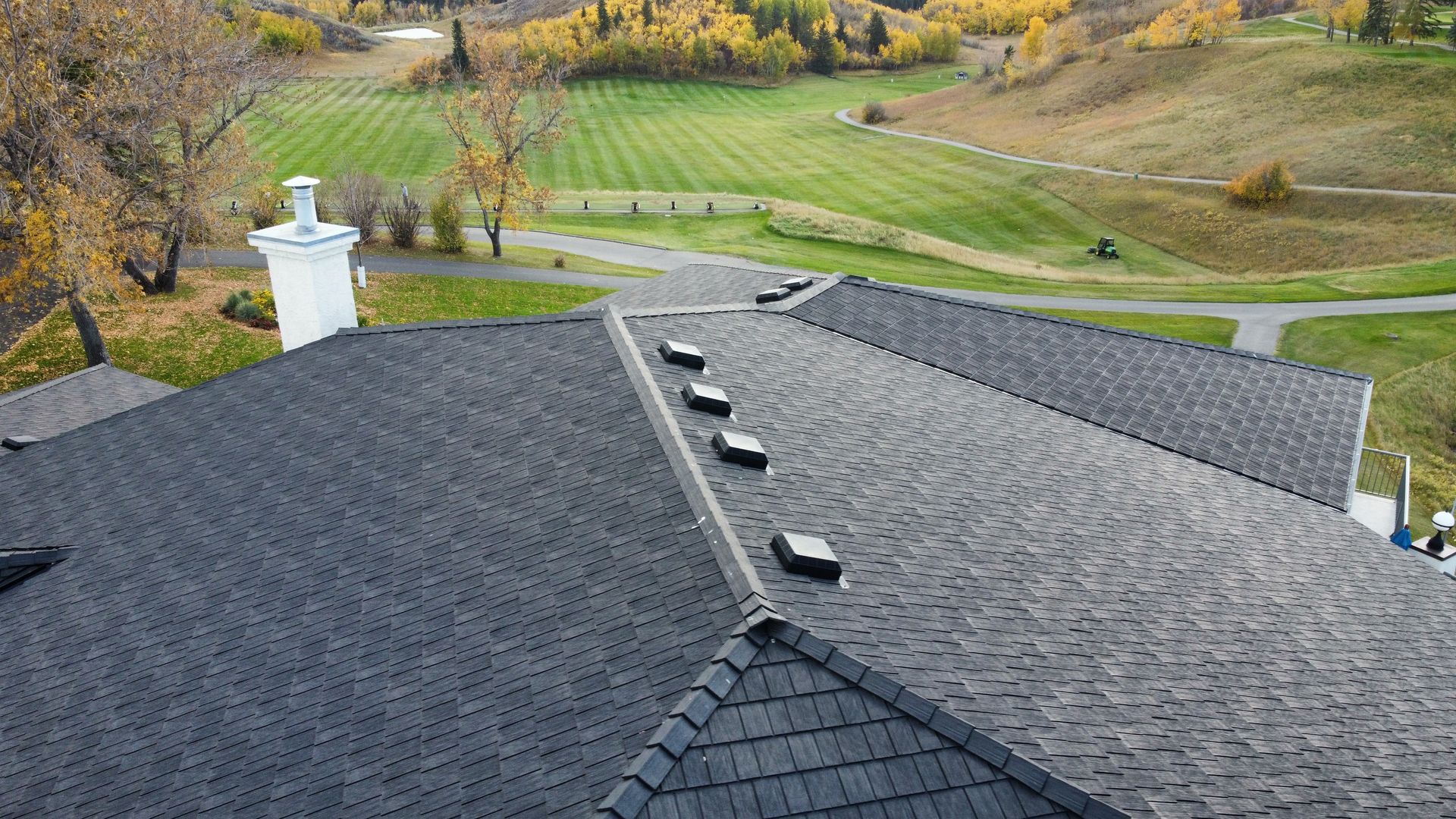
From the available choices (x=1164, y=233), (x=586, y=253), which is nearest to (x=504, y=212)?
(x=586, y=253)

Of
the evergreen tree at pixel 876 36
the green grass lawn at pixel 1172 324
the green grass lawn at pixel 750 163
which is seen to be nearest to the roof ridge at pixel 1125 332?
the green grass lawn at pixel 1172 324

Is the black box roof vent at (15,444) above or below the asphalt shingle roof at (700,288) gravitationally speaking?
below

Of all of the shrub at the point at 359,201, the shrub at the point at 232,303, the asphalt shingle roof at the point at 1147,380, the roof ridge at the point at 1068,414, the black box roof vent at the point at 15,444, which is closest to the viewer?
the black box roof vent at the point at 15,444

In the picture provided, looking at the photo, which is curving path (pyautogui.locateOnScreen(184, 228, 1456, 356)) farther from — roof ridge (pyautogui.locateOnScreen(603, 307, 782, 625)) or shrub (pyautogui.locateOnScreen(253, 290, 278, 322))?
roof ridge (pyautogui.locateOnScreen(603, 307, 782, 625))

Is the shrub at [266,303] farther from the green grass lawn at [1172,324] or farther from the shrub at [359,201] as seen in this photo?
the green grass lawn at [1172,324]

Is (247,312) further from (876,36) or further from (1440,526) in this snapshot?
(876,36)

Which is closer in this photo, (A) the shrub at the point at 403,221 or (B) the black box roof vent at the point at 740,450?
(B) the black box roof vent at the point at 740,450

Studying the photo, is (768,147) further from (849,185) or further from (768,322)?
(768,322)
